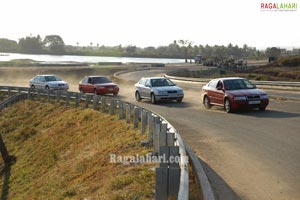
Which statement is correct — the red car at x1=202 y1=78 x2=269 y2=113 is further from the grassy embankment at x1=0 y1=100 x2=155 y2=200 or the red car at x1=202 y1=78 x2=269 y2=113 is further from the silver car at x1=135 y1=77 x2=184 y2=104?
the grassy embankment at x1=0 y1=100 x2=155 y2=200

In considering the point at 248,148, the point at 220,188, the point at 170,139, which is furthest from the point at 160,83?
the point at 220,188

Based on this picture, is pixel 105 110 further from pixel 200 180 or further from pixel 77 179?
pixel 200 180

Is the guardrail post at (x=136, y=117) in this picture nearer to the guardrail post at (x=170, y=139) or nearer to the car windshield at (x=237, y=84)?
the car windshield at (x=237, y=84)

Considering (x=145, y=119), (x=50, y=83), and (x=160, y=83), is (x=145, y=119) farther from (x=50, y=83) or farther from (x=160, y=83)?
(x=50, y=83)

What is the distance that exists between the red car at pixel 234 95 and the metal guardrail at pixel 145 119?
4015 mm

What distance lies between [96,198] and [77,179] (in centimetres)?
366

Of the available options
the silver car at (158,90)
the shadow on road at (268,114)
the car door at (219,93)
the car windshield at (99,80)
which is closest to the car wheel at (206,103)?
the car door at (219,93)

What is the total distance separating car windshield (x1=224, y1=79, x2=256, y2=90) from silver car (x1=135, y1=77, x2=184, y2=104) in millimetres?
4901

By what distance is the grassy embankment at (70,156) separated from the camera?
30.9 feet

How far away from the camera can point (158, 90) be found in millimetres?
24250

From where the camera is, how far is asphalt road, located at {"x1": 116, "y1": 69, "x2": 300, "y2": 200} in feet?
24.6

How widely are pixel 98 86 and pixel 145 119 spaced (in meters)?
17.1

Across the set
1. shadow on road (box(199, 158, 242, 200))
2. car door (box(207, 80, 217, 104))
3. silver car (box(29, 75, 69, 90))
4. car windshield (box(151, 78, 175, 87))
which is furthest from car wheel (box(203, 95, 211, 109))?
silver car (box(29, 75, 69, 90))

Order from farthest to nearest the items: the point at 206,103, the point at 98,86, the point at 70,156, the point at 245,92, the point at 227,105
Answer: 1. the point at 98,86
2. the point at 206,103
3. the point at 227,105
4. the point at 245,92
5. the point at 70,156
